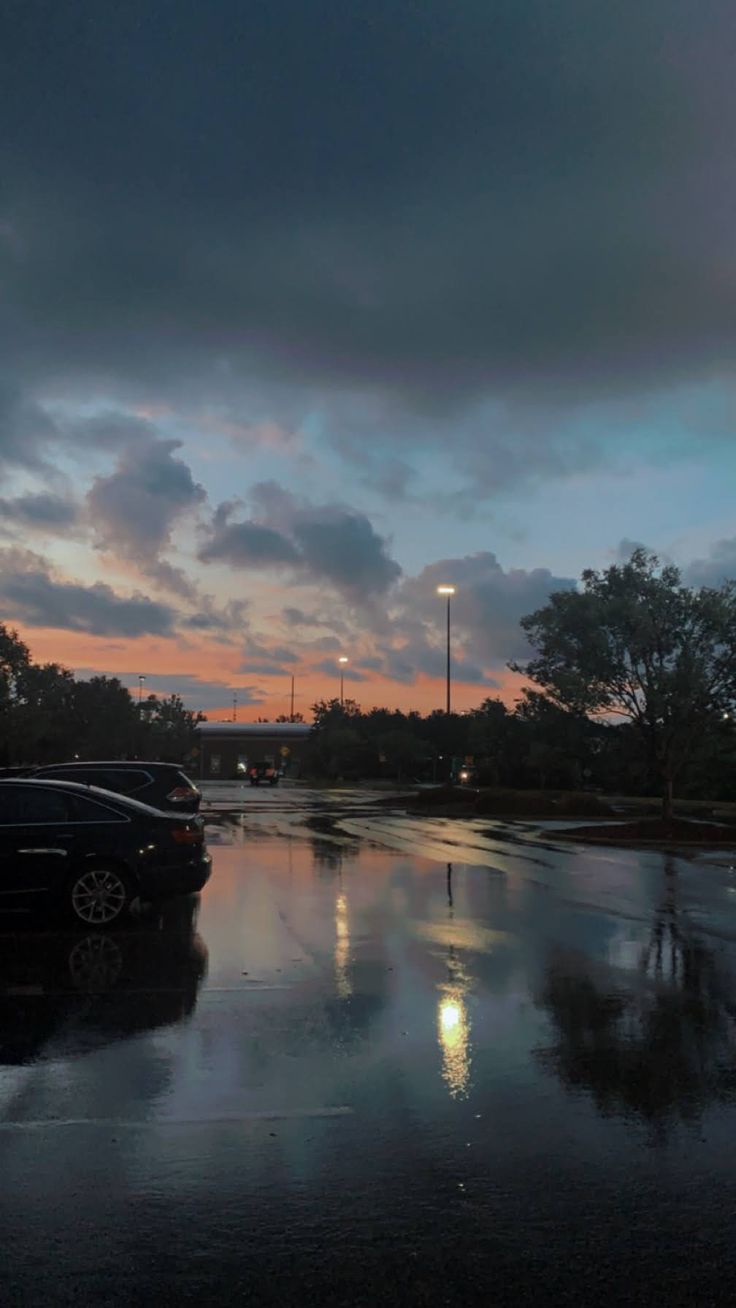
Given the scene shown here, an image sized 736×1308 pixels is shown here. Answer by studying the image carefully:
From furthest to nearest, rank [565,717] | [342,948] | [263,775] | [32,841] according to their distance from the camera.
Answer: [263,775] < [565,717] < [32,841] < [342,948]

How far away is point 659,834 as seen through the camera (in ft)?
80.4

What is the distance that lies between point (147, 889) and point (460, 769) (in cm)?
5119

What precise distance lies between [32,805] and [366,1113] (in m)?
6.56

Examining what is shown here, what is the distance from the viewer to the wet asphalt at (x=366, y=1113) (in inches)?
154

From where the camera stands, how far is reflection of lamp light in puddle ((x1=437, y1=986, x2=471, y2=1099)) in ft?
20.1

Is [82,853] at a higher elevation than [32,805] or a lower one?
lower

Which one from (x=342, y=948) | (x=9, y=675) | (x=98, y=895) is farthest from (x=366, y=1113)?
(x=9, y=675)

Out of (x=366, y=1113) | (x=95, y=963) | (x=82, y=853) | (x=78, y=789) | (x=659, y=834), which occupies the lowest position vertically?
(x=366, y=1113)

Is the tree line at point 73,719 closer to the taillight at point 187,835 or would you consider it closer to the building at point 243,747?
the building at point 243,747

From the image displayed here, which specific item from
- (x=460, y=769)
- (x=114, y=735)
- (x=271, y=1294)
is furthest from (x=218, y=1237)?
(x=114, y=735)

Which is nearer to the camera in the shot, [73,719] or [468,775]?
[468,775]

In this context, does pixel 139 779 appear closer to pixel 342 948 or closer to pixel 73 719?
pixel 342 948

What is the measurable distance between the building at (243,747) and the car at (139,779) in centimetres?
9225

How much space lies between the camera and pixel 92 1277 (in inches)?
149
